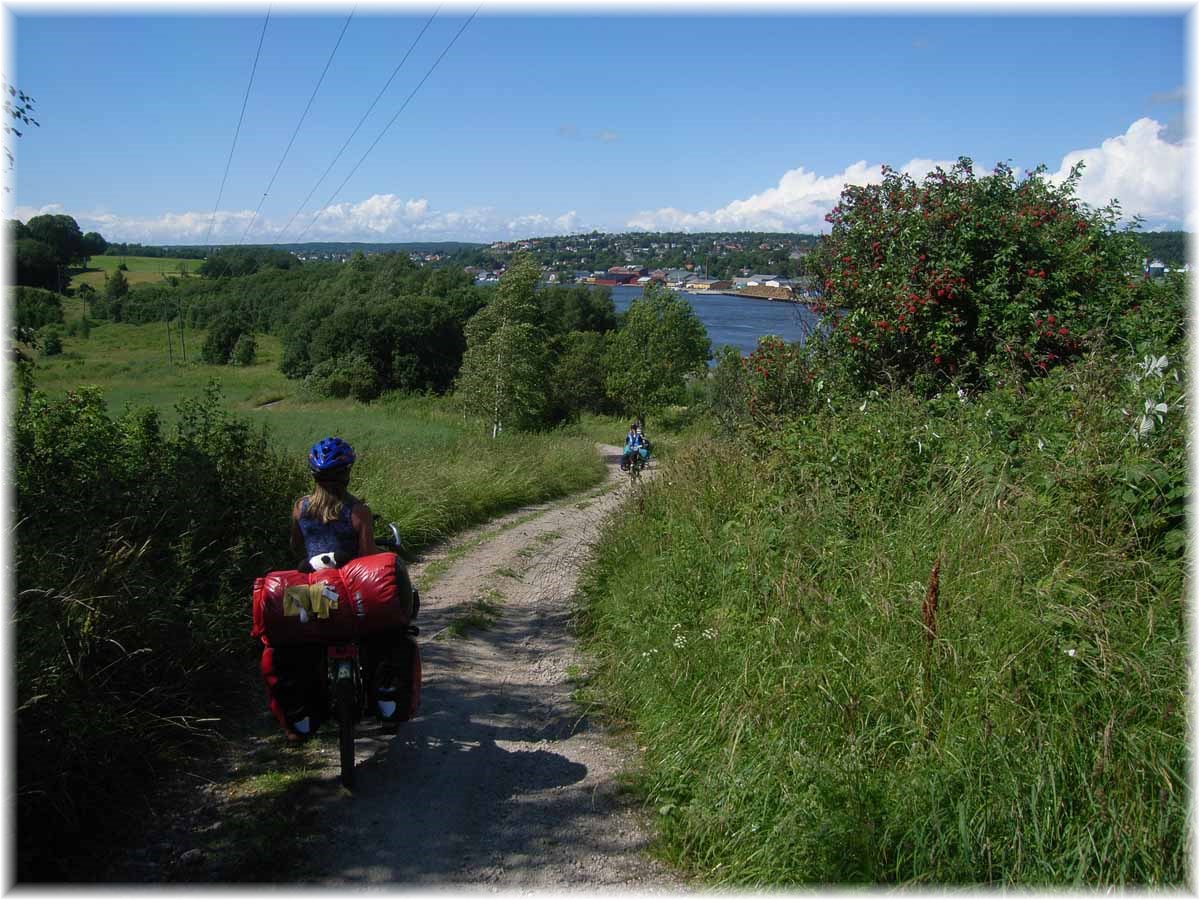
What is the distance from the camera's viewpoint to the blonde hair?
4.83 m

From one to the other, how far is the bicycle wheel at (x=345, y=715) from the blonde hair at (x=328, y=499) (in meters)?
0.93

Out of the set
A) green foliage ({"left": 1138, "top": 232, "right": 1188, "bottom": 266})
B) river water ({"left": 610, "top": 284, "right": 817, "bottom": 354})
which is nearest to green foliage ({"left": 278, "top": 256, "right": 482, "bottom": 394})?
river water ({"left": 610, "top": 284, "right": 817, "bottom": 354})

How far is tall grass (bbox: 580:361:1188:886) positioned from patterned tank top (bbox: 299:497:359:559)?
1.79m

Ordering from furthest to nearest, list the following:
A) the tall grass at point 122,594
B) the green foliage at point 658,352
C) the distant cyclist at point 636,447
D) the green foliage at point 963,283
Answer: the green foliage at point 658,352 → the distant cyclist at point 636,447 → the green foliage at point 963,283 → the tall grass at point 122,594

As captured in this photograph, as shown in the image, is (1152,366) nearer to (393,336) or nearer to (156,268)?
(393,336)

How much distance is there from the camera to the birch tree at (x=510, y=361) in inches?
1287

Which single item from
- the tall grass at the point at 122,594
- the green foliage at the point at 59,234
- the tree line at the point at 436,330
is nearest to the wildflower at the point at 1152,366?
the tall grass at the point at 122,594

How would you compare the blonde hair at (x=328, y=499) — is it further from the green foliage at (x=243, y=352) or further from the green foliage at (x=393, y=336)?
the green foliage at (x=243, y=352)

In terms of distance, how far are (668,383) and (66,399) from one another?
43.9 meters

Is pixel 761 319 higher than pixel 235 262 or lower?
lower

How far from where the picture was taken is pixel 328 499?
4855 mm

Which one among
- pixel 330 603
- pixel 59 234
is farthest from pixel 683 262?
pixel 330 603

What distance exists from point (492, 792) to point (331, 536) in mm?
1538

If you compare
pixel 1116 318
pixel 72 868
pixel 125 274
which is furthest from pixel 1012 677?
pixel 125 274
